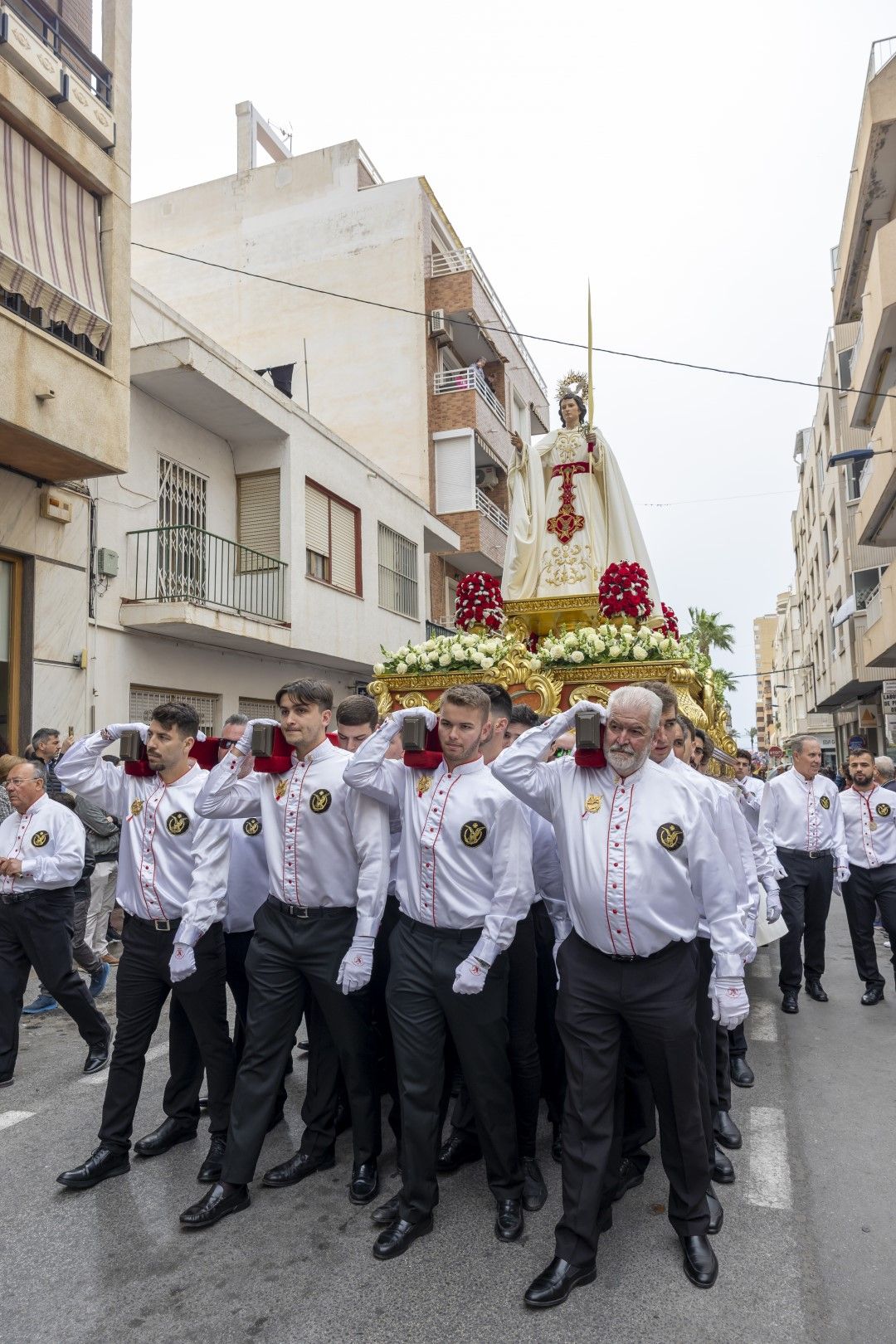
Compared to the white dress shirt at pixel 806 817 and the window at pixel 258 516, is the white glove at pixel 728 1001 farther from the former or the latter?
the window at pixel 258 516

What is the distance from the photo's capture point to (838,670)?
1212 inches

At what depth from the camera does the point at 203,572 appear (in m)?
13.1

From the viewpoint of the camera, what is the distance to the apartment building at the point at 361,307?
2173 cm

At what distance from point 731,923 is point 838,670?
29941 millimetres

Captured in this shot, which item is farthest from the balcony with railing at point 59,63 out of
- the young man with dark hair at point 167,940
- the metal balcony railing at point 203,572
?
the young man with dark hair at point 167,940

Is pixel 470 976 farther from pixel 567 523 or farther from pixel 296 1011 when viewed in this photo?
pixel 567 523

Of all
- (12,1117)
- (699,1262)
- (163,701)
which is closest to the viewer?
(699,1262)

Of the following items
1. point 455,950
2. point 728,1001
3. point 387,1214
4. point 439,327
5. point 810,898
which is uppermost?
point 439,327

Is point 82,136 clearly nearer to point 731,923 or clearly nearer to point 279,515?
point 279,515

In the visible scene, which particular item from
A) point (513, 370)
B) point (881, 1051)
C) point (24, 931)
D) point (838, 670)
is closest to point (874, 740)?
point (838, 670)

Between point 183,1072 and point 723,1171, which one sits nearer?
point 723,1171

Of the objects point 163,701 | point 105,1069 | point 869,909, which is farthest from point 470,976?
point 163,701

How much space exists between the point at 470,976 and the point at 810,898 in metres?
4.78

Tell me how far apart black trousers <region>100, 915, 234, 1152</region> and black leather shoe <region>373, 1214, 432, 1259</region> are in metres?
1.05
